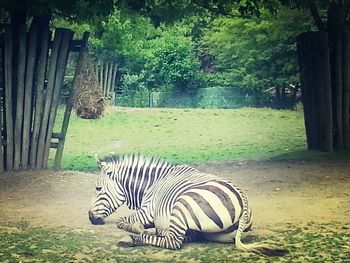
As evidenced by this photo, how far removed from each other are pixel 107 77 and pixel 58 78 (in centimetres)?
27

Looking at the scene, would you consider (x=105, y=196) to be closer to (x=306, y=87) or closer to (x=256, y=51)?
(x=256, y=51)

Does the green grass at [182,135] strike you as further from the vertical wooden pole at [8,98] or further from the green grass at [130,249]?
the green grass at [130,249]

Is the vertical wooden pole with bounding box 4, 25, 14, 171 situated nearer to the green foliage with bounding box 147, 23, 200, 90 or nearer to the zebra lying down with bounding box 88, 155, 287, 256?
the zebra lying down with bounding box 88, 155, 287, 256

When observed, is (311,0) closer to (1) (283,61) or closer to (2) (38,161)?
(1) (283,61)

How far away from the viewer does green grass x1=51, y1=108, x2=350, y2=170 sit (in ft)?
8.45

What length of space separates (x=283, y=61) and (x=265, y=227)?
0.75 m

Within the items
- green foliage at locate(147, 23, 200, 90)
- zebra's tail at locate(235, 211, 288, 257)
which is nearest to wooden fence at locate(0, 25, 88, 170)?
green foliage at locate(147, 23, 200, 90)

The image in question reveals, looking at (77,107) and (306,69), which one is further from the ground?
(306,69)

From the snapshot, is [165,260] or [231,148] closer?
[165,260]

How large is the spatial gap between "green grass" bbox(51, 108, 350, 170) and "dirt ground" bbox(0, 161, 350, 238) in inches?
2.6

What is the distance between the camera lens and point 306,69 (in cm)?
Result: 283

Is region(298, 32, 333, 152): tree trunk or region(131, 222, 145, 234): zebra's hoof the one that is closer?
region(131, 222, 145, 234): zebra's hoof

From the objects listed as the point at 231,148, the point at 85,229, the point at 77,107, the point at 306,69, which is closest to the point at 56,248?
the point at 85,229

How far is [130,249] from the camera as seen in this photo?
7.49 ft
